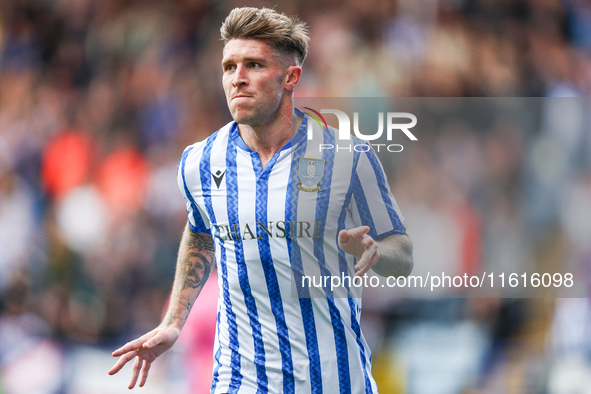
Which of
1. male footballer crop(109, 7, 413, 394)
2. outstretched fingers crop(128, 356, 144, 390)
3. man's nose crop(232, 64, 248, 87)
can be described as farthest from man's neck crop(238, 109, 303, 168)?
outstretched fingers crop(128, 356, 144, 390)

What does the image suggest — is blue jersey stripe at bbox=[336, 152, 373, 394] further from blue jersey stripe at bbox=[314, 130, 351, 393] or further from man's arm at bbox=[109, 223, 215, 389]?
man's arm at bbox=[109, 223, 215, 389]

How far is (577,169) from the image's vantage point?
5.22 meters

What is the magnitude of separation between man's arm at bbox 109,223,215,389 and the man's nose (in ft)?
2.79

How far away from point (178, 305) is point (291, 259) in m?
0.65

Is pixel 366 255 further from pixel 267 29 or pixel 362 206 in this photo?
pixel 267 29

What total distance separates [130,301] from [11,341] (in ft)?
3.87

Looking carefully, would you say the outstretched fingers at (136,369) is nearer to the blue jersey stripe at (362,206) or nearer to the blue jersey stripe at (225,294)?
the blue jersey stripe at (225,294)

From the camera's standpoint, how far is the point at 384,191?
9.87 feet

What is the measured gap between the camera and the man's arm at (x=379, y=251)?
2455 mm

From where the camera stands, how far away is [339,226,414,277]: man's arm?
8.05 feet

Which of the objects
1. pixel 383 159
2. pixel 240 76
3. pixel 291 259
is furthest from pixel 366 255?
pixel 383 159

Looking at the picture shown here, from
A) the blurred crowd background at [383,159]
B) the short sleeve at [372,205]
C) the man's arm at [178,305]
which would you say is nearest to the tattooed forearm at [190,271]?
the man's arm at [178,305]

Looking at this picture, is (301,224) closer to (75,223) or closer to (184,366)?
(184,366)

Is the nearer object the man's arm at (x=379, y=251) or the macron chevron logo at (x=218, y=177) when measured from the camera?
the man's arm at (x=379, y=251)
